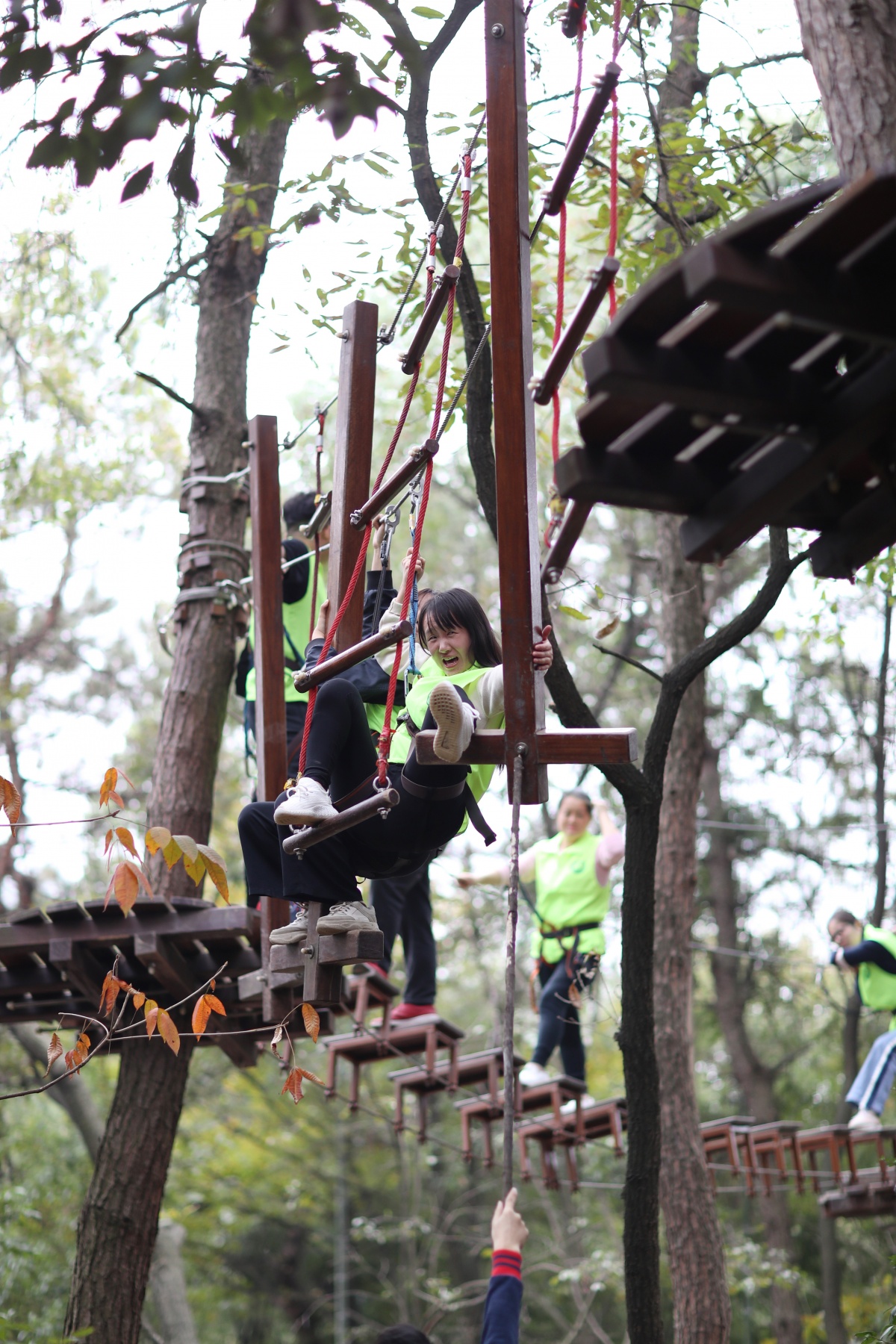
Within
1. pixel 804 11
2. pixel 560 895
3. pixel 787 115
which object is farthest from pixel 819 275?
pixel 787 115

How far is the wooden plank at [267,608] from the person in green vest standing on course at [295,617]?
19cm

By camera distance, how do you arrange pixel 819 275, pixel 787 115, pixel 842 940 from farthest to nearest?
pixel 787 115 < pixel 842 940 < pixel 819 275

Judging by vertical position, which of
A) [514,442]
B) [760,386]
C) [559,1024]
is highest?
[514,442]

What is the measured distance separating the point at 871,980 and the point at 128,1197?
14.3 ft

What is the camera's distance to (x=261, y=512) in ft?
17.6

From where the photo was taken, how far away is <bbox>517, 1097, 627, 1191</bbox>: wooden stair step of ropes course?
6730mm

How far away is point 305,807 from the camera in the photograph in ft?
11.9

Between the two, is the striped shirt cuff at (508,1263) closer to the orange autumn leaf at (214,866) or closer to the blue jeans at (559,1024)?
the orange autumn leaf at (214,866)

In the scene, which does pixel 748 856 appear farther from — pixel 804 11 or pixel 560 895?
pixel 804 11

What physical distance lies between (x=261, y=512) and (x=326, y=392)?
11.1m

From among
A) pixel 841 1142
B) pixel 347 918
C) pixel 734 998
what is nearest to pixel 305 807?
pixel 347 918

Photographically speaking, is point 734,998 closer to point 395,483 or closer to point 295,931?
point 295,931

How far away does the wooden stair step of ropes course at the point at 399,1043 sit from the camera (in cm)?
607

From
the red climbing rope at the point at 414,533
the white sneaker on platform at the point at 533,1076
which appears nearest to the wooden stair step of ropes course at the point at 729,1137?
the white sneaker on platform at the point at 533,1076
